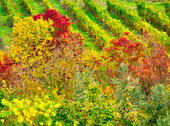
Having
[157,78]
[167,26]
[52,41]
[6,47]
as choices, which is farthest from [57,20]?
[167,26]

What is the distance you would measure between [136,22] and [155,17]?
4653 millimetres

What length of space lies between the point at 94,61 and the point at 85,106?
1290 centimetres

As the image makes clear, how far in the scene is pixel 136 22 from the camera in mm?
37062

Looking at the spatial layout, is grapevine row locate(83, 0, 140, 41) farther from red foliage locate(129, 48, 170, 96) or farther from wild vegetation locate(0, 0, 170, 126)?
red foliage locate(129, 48, 170, 96)

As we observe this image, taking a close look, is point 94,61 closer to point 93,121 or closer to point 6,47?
point 93,121

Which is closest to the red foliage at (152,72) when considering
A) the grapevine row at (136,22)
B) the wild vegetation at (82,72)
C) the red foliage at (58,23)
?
the wild vegetation at (82,72)

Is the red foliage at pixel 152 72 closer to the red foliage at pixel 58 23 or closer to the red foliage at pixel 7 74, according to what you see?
the red foliage at pixel 7 74

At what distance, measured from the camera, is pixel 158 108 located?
418 inches

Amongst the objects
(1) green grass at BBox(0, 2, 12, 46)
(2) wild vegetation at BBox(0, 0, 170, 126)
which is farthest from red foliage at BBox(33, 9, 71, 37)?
(1) green grass at BBox(0, 2, 12, 46)

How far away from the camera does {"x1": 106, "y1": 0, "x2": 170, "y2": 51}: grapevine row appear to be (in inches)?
1119

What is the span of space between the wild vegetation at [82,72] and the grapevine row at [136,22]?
0.14m

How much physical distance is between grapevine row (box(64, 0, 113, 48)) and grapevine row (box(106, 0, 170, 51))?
6.51 m

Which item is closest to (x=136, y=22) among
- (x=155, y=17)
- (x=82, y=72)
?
(x=155, y=17)

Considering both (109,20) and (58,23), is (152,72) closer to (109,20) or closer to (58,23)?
(58,23)
